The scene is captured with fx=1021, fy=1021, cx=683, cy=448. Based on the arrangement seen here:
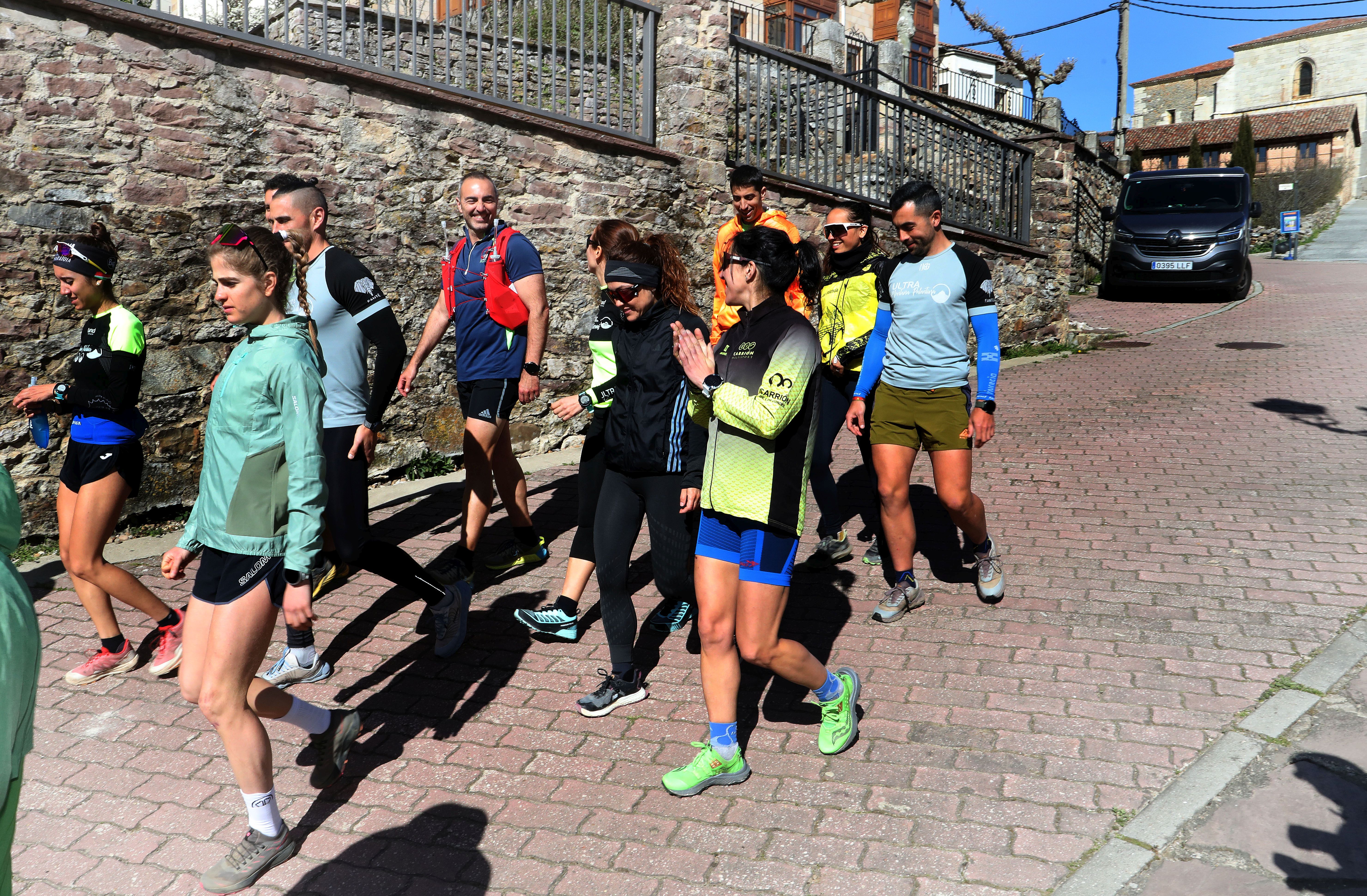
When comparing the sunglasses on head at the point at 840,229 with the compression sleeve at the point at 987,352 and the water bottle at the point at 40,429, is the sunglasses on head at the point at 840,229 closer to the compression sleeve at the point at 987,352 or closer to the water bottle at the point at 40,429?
the compression sleeve at the point at 987,352

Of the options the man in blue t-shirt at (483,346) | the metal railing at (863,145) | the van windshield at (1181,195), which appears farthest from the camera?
the van windshield at (1181,195)

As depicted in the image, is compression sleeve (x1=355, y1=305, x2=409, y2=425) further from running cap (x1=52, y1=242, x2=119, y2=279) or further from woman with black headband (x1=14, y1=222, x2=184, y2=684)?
running cap (x1=52, y1=242, x2=119, y2=279)

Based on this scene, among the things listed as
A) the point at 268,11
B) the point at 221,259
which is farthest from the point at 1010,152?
the point at 221,259

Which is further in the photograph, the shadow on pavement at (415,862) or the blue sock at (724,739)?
the blue sock at (724,739)

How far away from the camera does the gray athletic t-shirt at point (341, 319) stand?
→ 15.0 feet

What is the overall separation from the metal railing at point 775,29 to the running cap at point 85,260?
18.4 metres

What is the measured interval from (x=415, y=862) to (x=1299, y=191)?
53174mm

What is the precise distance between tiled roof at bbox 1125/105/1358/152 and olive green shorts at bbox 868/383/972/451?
171ft

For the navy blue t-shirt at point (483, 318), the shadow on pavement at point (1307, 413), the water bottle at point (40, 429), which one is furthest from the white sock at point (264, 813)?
the shadow on pavement at point (1307, 413)

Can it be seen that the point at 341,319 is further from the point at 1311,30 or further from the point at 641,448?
the point at 1311,30

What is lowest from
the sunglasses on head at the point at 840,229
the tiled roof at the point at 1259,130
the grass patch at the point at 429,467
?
the grass patch at the point at 429,467

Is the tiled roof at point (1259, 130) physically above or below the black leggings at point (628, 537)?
above

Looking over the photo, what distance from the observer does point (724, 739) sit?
3553 millimetres

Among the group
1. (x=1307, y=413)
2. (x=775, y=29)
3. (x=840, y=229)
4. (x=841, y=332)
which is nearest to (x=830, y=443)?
(x=841, y=332)
